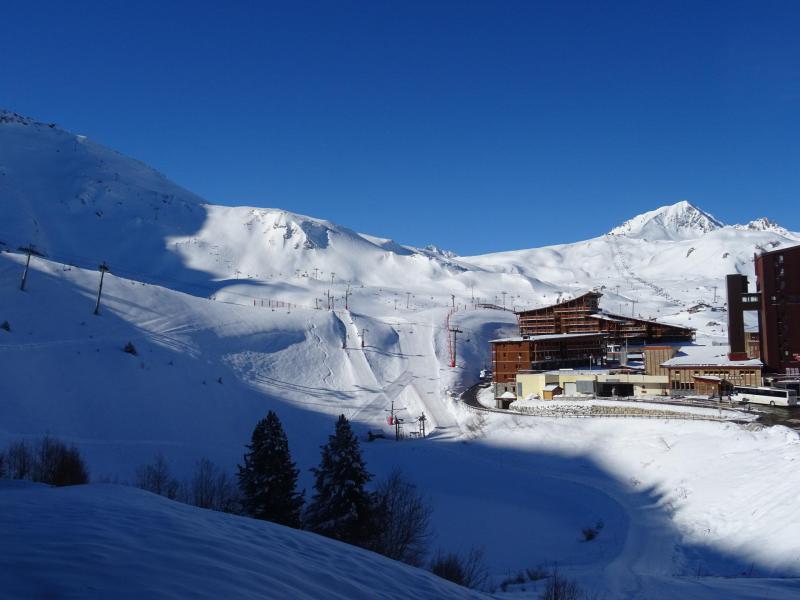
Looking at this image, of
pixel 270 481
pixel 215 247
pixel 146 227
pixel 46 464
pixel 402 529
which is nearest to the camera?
pixel 402 529

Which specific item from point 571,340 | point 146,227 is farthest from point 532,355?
point 146,227

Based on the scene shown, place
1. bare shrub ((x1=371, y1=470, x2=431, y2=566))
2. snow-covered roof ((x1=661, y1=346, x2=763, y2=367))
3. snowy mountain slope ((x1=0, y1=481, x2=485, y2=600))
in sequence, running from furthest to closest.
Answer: snow-covered roof ((x1=661, y1=346, x2=763, y2=367)), bare shrub ((x1=371, y1=470, x2=431, y2=566)), snowy mountain slope ((x1=0, y1=481, x2=485, y2=600))

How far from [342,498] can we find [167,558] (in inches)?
578

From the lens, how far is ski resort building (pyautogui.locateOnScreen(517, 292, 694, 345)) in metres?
71.2

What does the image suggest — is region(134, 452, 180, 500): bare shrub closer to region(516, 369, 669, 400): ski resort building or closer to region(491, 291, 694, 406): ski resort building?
region(491, 291, 694, 406): ski resort building

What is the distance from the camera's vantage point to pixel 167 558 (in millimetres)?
5398

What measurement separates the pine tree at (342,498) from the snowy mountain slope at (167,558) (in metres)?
10.6

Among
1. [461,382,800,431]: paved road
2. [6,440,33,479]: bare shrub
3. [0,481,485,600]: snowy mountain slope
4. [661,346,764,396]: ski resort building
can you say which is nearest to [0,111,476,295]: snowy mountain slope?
[661,346,764,396]: ski resort building

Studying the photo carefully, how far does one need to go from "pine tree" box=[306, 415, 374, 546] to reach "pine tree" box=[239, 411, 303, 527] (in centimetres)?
84

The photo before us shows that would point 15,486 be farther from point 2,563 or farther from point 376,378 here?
point 376,378

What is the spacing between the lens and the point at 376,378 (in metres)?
57.7

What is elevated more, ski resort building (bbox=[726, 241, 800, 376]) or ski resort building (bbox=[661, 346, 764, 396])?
ski resort building (bbox=[726, 241, 800, 376])

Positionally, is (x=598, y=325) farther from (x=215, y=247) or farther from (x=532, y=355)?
(x=215, y=247)

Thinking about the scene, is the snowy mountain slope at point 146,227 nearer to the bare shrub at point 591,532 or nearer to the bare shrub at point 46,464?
the bare shrub at point 46,464
